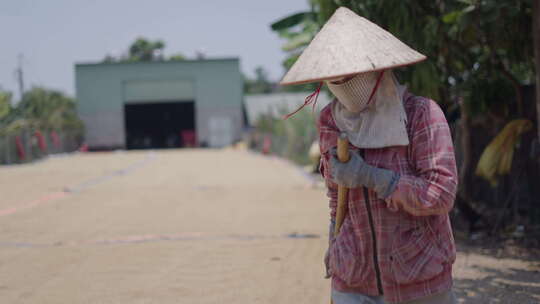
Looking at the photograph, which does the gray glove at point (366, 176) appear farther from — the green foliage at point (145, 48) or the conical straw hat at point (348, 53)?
the green foliage at point (145, 48)

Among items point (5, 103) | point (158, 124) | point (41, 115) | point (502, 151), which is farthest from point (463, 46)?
point (158, 124)

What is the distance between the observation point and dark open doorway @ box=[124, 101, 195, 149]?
5028 cm

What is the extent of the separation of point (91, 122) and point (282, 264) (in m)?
40.4

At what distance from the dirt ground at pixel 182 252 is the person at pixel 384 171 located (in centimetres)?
279

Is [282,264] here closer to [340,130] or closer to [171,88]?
[340,130]

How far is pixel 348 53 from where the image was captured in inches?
98.3

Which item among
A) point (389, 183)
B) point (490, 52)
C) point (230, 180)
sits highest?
point (490, 52)

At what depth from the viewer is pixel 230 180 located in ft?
57.5

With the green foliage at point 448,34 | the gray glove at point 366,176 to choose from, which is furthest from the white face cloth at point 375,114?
the green foliage at point 448,34

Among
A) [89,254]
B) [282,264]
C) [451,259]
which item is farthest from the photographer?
[89,254]

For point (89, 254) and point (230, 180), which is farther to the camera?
point (230, 180)

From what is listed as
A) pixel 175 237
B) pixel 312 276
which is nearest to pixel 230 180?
pixel 175 237

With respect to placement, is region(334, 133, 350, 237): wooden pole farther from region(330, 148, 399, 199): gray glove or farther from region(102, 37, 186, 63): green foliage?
region(102, 37, 186, 63): green foliage

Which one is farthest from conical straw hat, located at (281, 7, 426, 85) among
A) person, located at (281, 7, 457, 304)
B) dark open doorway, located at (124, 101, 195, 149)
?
dark open doorway, located at (124, 101, 195, 149)
